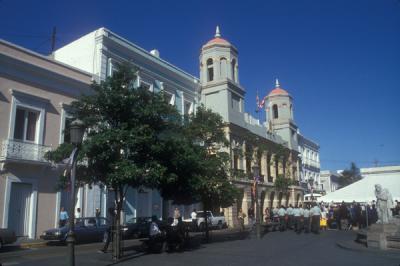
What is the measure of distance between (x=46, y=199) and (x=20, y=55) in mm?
7915

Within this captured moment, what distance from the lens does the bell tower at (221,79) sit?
37.4 meters

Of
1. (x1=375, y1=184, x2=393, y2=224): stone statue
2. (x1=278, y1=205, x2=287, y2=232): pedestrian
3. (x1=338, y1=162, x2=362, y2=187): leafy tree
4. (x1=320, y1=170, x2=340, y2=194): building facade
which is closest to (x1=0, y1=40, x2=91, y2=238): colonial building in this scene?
(x1=375, y1=184, x2=393, y2=224): stone statue

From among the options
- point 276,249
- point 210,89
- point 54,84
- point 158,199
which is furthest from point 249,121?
point 276,249

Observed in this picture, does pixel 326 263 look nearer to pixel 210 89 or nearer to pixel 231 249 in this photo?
pixel 231 249

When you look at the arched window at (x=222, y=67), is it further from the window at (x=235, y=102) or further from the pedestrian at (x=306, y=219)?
the pedestrian at (x=306, y=219)

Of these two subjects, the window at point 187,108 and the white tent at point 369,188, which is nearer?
the white tent at point 369,188

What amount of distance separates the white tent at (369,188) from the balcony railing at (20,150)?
17127 mm

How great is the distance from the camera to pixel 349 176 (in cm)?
8650

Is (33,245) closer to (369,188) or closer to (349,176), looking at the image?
(369,188)

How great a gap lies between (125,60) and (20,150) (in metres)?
10.5

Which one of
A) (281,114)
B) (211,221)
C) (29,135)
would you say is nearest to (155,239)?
(29,135)

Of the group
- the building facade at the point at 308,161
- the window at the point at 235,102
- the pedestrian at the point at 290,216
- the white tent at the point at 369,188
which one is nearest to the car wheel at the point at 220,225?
the pedestrian at the point at 290,216

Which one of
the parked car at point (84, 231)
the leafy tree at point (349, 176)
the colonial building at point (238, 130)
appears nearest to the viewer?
the parked car at point (84, 231)

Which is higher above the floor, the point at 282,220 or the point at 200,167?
the point at 200,167
